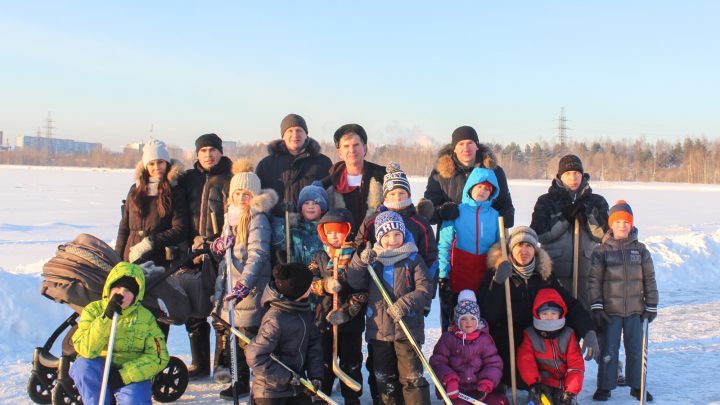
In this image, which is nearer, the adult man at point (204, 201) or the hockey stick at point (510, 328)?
the hockey stick at point (510, 328)

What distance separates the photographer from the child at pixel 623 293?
4.62 m

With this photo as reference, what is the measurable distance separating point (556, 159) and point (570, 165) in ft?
219

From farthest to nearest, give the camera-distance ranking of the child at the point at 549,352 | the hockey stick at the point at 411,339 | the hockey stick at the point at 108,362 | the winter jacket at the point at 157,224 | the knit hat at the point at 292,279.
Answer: the winter jacket at the point at 157,224, the child at the point at 549,352, the hockey stick at the point at 411,339, the knit hat at the point at 292,279, the hockey stick at the point at 108,362

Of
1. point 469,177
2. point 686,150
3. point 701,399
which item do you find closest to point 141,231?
point 469,177

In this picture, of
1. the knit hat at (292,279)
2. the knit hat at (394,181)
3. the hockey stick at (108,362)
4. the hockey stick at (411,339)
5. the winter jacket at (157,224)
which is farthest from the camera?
the winter jacket at (157,224)

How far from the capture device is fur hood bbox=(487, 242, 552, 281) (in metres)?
4.50

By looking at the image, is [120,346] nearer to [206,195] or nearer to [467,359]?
[206,195]

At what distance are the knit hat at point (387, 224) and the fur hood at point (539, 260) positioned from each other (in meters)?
0.88

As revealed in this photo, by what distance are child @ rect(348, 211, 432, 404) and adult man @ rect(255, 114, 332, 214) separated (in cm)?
140

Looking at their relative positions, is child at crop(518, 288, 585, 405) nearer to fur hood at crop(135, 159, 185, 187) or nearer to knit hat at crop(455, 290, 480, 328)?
knit hat at crop(455, 290, 480, 328)

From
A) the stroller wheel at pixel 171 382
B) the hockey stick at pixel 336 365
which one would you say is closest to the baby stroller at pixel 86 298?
the stroller wheel at pixel 171 382

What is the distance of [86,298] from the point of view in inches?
158

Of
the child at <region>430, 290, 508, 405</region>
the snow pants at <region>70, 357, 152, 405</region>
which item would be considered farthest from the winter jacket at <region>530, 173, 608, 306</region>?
the snow pants at <region>70, 357, 152, 405</region>

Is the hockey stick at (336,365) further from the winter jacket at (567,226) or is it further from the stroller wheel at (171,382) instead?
the winter jacket at (567,226)
